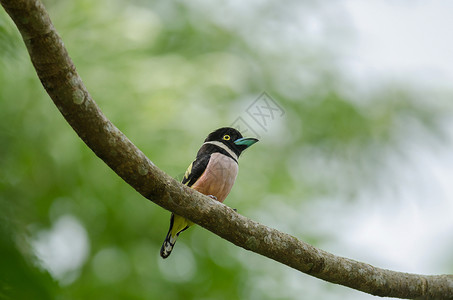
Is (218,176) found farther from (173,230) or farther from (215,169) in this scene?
(173,230)

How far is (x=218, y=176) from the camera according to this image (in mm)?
4309

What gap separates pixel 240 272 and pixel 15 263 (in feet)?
16.0

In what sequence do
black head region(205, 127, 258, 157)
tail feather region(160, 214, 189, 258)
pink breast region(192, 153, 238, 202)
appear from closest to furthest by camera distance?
pink breast region(192, 153, 238, 202)
tail feather region(160, 214, 189, 258)
black head region(205, 127, 258, 157)

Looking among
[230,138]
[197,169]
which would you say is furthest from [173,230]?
[230,138]

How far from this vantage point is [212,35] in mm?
7488

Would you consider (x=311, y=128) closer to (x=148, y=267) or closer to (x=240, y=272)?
(x=240, y=272)

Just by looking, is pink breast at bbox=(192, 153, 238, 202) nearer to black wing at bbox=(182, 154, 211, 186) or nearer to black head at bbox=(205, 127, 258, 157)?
black wing at bbox=(182, 154, 211, 186)

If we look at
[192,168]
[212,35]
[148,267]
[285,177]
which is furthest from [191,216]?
[212,35]

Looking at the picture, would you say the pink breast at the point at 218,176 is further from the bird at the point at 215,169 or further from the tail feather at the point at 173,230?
the tail feather at the point at 173,230

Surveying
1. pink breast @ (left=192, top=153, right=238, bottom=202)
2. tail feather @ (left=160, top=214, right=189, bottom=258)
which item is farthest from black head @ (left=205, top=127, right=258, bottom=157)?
tail feather @ (left=160, top=214, right=189, bottom=258)

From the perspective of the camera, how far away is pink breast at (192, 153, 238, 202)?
14.1 feet

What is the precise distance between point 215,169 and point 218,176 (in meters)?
0.06

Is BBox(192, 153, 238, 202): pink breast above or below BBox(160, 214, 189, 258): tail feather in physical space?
above

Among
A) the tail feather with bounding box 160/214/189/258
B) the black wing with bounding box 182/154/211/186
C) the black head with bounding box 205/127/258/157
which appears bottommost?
the tail feather with bounding box 160/214/189/258
